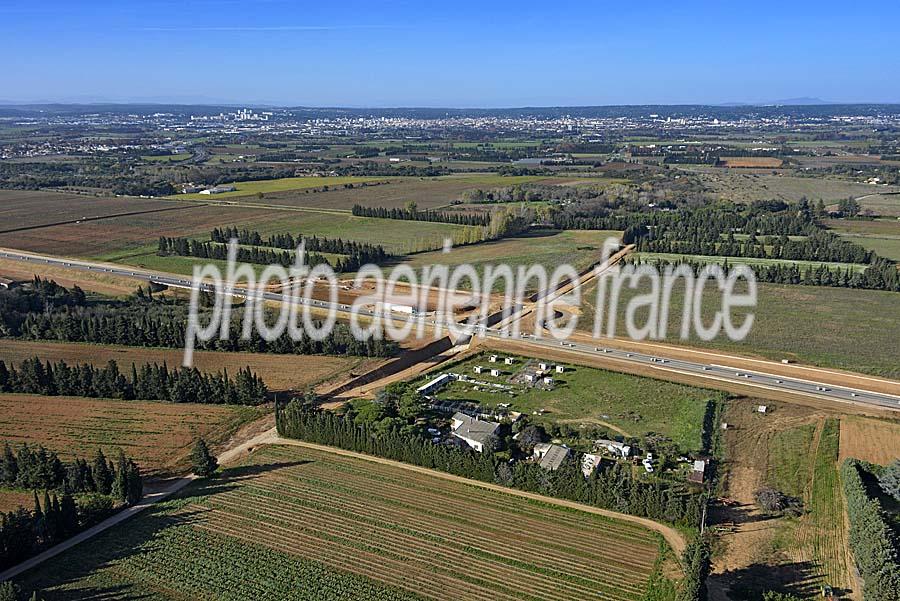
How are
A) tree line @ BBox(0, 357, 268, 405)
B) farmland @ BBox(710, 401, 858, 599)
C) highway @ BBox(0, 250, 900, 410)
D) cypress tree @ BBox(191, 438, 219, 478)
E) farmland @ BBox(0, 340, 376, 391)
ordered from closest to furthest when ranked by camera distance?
farmland @ BBox(710, 401, 858, 599) → cypress tree @ BBox(191, 438, 219, 478) → tree line @ BBox(0, 357, 268, 405) → highway @ BBox(0, 250, 900, 410) → farmland @ BBox(0, 340, 376, 391)

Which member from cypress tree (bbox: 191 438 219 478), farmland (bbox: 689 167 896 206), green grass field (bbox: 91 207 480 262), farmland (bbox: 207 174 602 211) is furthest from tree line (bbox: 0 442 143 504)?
farmland (bbox: 689 167 896 206)

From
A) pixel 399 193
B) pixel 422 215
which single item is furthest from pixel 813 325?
pixel 399 193

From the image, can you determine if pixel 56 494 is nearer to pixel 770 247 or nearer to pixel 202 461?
pixel 202 461

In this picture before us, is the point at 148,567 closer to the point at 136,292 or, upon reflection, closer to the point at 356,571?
the point at 356,571

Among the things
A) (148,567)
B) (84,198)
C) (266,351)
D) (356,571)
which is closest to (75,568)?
(148,567)

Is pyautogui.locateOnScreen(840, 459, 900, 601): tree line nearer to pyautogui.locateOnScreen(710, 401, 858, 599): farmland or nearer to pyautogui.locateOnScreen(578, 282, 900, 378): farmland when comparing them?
pyautogui.locateOnScreen(710, 401, 858, 599): farmland
